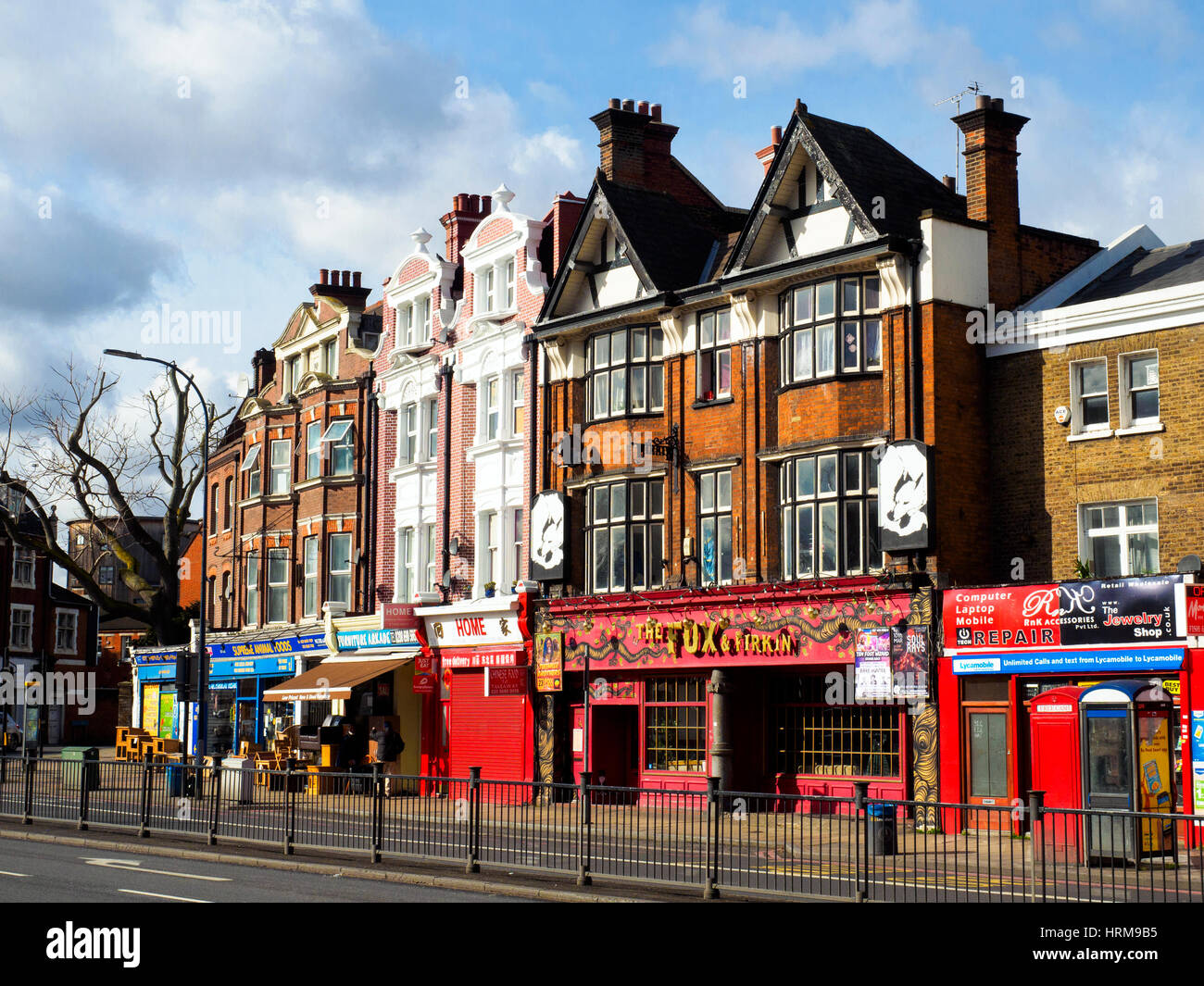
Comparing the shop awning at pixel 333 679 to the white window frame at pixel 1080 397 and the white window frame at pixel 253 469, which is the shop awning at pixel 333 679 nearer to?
the white window frame at pixel 253 469

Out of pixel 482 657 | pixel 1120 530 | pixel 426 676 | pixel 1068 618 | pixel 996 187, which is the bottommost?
pixel 426 676

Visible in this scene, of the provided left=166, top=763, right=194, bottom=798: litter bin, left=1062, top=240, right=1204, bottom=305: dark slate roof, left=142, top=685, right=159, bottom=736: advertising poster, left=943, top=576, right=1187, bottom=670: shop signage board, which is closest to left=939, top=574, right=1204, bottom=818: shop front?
left=943, top=576, right=1187, bottom=670: shop signage board

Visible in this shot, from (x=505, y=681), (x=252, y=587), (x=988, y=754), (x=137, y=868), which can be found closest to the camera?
(x=137, y=868)

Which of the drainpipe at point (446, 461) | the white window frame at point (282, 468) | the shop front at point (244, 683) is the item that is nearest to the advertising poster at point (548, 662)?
the drainpipe at point (446, 461)

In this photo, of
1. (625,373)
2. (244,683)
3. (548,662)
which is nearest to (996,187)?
(625,373)

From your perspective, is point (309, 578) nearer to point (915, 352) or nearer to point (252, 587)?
point (252, 587)

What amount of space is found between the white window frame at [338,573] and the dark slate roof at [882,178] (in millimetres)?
19140

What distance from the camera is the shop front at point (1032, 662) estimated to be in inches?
910

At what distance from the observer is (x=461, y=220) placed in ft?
131

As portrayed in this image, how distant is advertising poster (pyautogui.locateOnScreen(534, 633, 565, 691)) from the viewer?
33.4 metres

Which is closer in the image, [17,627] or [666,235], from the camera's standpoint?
[666,235]

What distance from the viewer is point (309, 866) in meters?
18.7

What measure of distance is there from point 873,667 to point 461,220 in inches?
730
